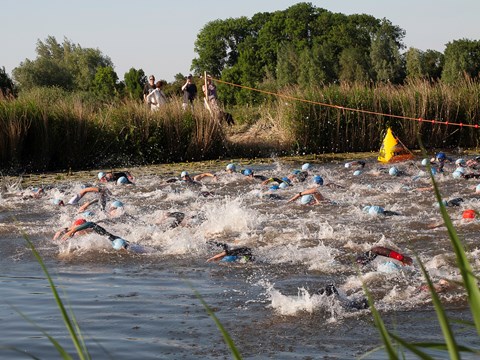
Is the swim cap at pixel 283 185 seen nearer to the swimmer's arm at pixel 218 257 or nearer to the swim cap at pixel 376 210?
the swim cap at pixel 376 210

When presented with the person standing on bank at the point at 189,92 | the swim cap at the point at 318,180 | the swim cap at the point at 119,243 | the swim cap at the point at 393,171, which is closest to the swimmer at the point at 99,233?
the swim cap at the point at 119,243

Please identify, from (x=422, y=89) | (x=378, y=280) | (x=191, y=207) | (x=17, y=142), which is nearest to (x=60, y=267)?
(x=378, y=280)

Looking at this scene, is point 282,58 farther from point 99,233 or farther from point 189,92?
point 99,233

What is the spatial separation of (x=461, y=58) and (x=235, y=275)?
189ft

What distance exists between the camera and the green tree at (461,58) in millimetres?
60891

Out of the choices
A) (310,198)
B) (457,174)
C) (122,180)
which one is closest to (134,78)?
(122,180)

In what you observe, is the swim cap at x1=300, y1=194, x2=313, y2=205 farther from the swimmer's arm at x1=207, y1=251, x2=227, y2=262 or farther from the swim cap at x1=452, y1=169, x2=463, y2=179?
the swimmer's arm at x1=207, y1=251, x2=227, y2=262

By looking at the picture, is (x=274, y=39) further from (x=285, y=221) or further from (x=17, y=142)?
(x=285, y=221)

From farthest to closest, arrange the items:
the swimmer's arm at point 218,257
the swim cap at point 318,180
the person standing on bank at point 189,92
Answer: the person standing on bank at point 189,92, the swim cap at point 318,180, the swimmer's arm at point 218,257

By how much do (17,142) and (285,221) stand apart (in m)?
10.3

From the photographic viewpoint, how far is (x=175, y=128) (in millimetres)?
21781

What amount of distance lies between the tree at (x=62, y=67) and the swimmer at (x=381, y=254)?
51.1 meters

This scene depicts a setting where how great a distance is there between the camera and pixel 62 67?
210ft

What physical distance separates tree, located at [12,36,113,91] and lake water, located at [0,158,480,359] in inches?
1792
